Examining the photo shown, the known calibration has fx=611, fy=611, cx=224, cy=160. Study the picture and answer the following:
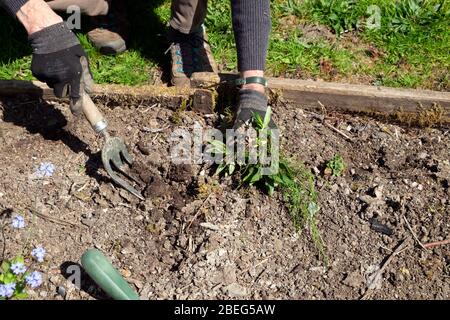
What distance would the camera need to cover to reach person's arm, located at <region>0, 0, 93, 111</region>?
2.62m

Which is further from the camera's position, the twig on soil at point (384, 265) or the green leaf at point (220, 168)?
the green leaf at point (220, 168)

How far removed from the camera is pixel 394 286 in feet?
8.14

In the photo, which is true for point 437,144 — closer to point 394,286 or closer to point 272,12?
point 394,286

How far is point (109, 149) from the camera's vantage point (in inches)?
110

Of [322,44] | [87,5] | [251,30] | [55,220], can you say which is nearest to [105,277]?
[55,220]

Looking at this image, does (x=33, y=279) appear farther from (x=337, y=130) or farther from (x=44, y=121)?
(x=337, y=130)

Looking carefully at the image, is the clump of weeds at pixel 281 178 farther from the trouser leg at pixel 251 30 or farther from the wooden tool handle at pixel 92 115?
the wooden tool handle at pixel 92 115

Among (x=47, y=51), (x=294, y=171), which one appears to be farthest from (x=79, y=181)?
(x=294, y=171)

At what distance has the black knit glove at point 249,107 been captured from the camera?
286 cm

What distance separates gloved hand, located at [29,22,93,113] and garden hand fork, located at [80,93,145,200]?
0.29 ft

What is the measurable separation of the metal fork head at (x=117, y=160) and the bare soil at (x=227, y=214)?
49 mm

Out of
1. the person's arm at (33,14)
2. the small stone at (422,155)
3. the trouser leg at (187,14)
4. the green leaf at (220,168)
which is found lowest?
the small stone at (422,155)

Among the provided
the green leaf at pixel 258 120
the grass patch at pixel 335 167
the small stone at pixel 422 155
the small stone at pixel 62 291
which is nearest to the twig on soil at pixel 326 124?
the grass patch at pixel 335 167

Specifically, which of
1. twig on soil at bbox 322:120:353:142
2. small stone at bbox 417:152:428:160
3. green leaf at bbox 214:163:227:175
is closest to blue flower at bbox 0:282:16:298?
green leaf at bbox 214:163:227:175
